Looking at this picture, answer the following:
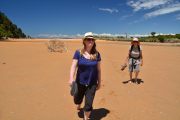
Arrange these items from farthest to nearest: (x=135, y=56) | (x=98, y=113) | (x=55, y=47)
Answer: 1. (x=55, y=47)
2. (x=135, y=56)
3. (x=98, y=113)

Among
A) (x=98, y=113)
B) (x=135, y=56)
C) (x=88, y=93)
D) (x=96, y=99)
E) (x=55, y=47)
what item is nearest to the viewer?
(x=88, y=93)

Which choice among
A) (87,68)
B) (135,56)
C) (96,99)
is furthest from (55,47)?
(87,68)

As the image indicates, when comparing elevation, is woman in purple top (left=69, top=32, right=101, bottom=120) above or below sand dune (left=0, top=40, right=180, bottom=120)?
above

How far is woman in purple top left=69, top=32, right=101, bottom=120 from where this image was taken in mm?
5219

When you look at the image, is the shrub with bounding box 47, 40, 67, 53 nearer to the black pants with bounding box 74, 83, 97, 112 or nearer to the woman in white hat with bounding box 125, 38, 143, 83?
the woman in white hat with bounding box 125, 38, 143, 83

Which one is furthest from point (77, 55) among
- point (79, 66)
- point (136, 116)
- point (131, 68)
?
point (131, 68)

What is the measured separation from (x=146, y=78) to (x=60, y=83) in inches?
148

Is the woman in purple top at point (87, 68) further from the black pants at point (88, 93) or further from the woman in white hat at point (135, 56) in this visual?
the woman in white hat at point (135, 56)

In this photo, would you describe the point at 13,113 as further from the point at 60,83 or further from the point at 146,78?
the point at 146,78

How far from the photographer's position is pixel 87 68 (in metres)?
5.29

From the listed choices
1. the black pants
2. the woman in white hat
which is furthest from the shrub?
the black pants

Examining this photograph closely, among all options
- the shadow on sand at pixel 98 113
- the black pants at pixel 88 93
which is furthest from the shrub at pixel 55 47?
the black pants at pixel 88 93

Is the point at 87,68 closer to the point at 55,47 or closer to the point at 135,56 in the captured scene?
the point at 135,56

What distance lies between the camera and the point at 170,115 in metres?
6.50
